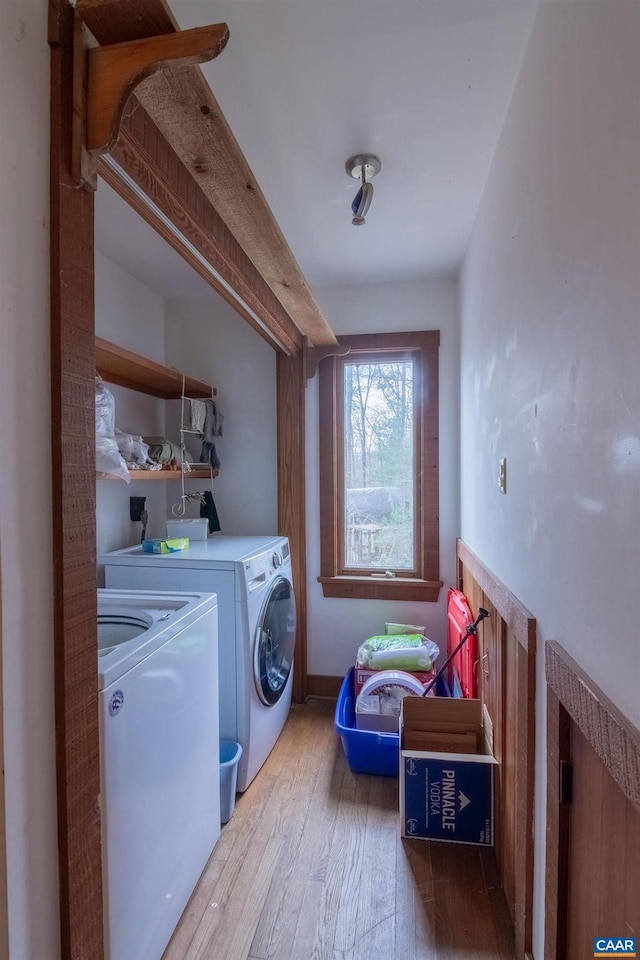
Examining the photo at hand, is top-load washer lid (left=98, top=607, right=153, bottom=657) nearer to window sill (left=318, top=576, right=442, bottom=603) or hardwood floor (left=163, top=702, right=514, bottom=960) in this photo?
hardwood floor (left=163, top=702, right=514, bottom=960)

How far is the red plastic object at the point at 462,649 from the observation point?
1.88 meters

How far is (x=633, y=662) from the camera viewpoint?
613 mm

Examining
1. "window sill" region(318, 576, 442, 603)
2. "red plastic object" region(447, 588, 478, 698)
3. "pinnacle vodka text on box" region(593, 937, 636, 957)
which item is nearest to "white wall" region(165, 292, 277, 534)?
"window sill" region(318, 576, 442, 603)

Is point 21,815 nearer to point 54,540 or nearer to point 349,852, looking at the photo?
point 54,540

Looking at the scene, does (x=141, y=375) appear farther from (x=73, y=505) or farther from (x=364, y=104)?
(x=73, y=505)

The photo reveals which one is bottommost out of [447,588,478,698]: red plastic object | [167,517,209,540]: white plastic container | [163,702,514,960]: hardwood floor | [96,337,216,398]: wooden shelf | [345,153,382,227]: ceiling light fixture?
[163,702,514,960]: hardwood floor

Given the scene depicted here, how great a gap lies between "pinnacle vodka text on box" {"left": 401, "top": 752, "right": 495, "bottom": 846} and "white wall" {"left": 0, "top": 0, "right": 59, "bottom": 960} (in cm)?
120

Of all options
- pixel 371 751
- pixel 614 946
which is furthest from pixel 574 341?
pixel 371 751

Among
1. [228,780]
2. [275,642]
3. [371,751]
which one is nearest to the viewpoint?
[228,780]

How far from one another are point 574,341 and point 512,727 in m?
1.11

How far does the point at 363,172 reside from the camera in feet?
5.00

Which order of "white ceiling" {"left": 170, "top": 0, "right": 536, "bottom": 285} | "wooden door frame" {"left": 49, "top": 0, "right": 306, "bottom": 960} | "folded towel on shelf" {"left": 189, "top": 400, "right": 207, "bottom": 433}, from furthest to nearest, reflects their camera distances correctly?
"folded towel on shelf" {"left": 189, "top": 400, "right": 207, "bottom": 433} → "white ceiling" {"left": 170, "top": 0, "right": 536, "bottom": 285} → "wooden door frame" {"left": 49, "top": 0, "right": 306, "bottom": 960}

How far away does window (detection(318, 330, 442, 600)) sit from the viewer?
8.38 ft

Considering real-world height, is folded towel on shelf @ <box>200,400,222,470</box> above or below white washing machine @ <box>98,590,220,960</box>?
above
